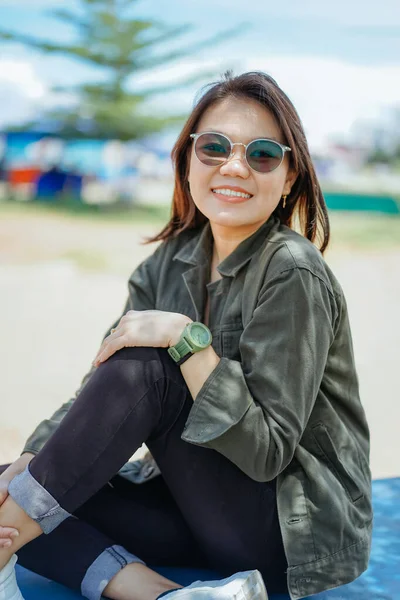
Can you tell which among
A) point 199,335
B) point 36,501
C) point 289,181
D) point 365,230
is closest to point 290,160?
point 289,181

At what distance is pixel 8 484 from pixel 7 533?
0.13 meters

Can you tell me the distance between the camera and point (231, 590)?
1676 mm

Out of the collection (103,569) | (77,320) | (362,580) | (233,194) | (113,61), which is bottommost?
(77,320)

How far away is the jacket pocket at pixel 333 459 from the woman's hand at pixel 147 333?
42 centimetres

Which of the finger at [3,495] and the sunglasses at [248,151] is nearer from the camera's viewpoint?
the finger at [3,495]

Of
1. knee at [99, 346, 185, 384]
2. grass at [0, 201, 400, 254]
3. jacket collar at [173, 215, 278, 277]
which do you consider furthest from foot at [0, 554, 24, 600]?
grass at [0, 201, 400, 254]

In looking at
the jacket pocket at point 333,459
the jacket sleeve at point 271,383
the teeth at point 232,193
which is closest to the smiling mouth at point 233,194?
the teeth at point 232,193

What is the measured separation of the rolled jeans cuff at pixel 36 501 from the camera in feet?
5.66

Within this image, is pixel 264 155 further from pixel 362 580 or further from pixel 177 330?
pixel 362 580

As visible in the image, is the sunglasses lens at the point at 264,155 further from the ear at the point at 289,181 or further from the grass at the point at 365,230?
the grass at the point at 365,230

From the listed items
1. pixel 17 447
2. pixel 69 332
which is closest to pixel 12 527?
pixel 17 447

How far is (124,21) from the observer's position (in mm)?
20969

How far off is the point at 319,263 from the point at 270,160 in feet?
1.06

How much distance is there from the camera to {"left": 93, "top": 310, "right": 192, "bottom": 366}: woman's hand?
1787 millimetres
